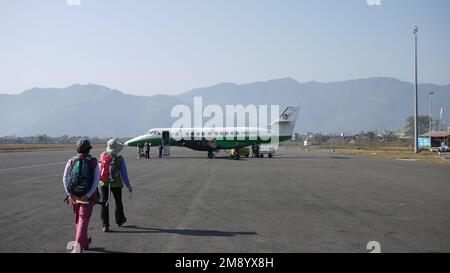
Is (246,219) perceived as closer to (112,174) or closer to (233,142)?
(112,174)

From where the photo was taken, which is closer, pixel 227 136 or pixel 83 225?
pixel 83 225

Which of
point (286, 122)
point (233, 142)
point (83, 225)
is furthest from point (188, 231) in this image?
point (286, 122)

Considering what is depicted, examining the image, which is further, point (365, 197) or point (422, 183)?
point (422, 183)

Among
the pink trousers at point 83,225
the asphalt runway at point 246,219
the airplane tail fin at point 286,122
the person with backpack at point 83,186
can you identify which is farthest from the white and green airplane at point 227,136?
the pink trousers at point 83,225

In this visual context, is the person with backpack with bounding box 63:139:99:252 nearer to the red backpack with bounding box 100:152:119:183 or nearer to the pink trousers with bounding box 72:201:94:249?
the pink trousers with bounding box 72:201:94:249

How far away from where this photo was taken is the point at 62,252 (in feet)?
24.5

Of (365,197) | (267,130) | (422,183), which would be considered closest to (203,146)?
(267,130)

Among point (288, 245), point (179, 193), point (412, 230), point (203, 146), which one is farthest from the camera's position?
point (203, 146)

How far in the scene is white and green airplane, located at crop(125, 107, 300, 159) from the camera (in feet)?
150

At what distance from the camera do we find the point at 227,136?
150ft

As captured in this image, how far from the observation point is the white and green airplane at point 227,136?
150 ft

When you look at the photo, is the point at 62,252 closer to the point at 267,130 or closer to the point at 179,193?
the point at 179,193

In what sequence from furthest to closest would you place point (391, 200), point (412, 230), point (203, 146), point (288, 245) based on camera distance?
1. point (203, 146)
2. point (391, 200)
3. point (412, 230)
4. point (288, 245)
